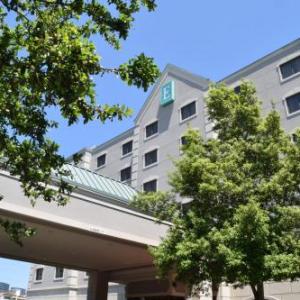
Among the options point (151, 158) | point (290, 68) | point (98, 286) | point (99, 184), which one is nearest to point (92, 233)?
point (99, 184)

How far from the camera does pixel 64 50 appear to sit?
294 inches

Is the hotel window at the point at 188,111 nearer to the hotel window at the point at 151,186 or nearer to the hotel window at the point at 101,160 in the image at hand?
the hotel window at the point at 151,186

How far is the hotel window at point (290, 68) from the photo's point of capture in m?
29.1

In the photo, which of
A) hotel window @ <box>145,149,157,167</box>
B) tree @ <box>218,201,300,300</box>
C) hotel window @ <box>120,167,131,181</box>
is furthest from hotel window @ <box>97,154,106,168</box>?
tree @ <box>218,201,300,300</box>

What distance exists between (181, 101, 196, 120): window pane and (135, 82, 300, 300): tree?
57.1 ft

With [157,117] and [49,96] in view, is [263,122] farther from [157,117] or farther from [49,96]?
[157,117]

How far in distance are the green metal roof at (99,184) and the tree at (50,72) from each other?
10686 millimetres

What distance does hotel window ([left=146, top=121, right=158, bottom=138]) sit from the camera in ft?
125

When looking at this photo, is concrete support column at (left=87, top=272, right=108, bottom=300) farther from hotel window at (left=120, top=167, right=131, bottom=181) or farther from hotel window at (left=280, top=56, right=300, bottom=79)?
hotel window at (left=280, top=56, right=300, bottom=79)

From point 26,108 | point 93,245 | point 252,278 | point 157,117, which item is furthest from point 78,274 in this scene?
point 26,108

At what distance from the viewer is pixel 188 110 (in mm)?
35469

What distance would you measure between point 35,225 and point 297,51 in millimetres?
20358

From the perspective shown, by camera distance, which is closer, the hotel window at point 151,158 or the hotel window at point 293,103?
the hotel window at point 293,103

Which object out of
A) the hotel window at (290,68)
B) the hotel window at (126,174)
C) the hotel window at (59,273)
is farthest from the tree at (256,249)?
the hotel window at (59,273)
